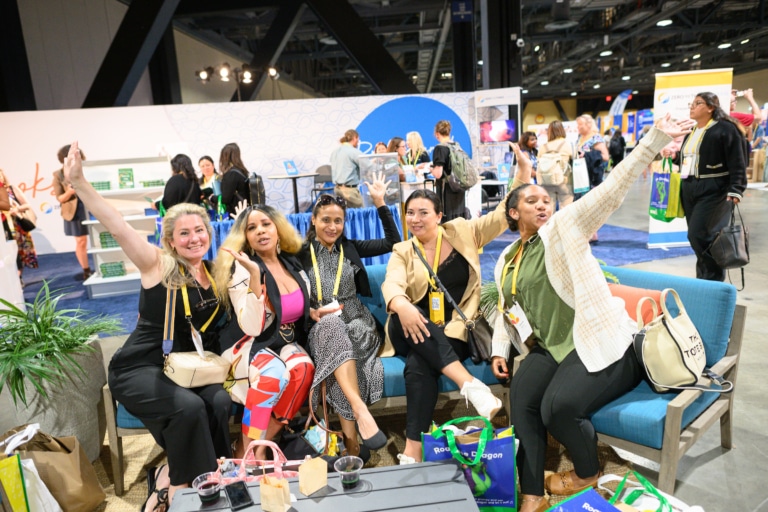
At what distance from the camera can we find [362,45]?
9578 millimetres

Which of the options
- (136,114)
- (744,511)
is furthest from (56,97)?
(744,511)

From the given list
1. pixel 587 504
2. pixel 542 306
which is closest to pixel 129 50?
pixel 542 306

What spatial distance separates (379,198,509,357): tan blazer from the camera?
2525mm

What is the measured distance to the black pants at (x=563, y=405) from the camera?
1.94 m

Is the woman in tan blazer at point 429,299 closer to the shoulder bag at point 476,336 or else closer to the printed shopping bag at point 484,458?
the shoulder bag at point 476,336

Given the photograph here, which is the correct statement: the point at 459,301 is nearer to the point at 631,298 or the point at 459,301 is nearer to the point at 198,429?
the point at 631,298

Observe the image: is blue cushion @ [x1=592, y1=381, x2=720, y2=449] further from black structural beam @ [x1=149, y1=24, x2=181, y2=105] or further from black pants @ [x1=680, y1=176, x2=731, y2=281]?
black structural beam @ [x1=149, y1=24, x2=181, y2=105]

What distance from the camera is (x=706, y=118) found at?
405cm

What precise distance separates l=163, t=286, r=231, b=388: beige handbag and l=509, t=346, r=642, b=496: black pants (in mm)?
1280

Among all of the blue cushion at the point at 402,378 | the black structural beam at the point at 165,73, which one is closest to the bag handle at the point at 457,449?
the blue cushion at the point at 402,378

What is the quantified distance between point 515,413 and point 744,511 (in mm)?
936

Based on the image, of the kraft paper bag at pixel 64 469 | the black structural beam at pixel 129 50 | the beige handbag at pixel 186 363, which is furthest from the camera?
the black structural beam at pixel 129 50

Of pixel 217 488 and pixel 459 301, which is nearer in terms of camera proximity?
pixel 217 488

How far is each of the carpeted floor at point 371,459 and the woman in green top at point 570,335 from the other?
0.89ft
